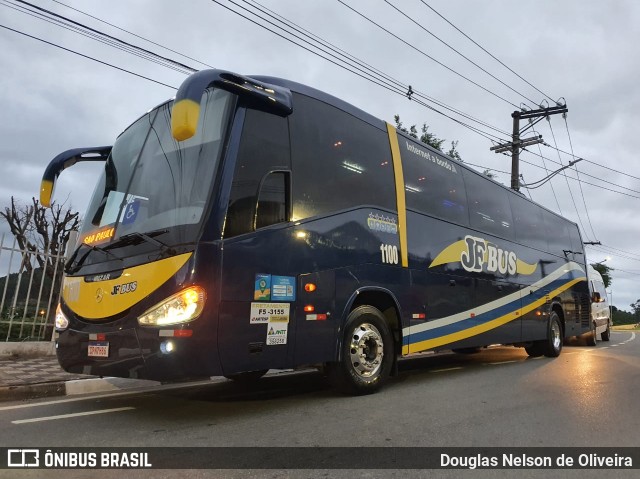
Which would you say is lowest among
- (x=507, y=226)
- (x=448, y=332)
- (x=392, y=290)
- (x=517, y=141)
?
(x=448, y=332)

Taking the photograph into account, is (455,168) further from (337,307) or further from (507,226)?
(337,307)

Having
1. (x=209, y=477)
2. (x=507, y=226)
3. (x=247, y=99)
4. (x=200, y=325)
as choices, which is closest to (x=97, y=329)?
(x=200, y=325)

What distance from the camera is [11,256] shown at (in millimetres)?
8562

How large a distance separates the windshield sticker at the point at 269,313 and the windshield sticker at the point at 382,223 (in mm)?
1832

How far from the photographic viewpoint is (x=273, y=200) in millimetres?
4848

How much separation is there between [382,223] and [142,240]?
3065mm

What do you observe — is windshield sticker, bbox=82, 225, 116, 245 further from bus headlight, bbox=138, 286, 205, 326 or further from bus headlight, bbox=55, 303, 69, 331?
bus headlight, bbox=138, 286, 205, 326

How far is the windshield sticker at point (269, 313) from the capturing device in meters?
4.49

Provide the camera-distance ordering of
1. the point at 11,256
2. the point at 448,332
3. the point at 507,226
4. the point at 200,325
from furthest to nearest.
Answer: the point at 507,226
the point at 11,256
the point at 448,332
the point at 200,325

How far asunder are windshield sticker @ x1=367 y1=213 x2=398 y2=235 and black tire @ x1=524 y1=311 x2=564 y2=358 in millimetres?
6641

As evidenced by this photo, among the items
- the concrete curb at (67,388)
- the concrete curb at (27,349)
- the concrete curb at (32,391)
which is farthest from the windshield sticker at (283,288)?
the concrete curb at (27,349)

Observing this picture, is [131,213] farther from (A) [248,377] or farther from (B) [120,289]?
(A) [248,377]

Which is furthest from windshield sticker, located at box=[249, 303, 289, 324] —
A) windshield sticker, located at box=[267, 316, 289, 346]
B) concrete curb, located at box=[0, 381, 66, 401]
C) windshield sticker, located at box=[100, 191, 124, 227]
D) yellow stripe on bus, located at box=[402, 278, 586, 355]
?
concrete curb, located at box=[0, 381, 66, 401]

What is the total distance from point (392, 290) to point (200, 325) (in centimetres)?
294
